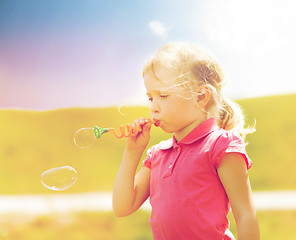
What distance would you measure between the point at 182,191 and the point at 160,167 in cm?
11

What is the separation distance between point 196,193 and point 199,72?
30cm

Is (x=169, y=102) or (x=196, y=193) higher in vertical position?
(x=169, y=102)

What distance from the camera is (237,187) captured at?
0.90 metres

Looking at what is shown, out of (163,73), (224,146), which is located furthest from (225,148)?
(163,73)

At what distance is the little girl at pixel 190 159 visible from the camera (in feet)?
2.94

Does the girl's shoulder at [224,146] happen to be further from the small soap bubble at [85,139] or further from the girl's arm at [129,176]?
the small soap bubble at [85,139]

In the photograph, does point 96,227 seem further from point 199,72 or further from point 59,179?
point 199,72

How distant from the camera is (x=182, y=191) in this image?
918mm

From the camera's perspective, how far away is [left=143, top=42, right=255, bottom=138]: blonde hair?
3.21 ft

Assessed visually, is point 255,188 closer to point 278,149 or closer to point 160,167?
point 278,149

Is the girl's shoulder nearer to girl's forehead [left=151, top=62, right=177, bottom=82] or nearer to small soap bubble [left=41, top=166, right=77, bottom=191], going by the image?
girl's forehead [left=151, top=62, right=177, bottom=82]

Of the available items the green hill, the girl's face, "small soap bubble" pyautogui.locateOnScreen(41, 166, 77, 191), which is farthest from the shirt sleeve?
the green hill

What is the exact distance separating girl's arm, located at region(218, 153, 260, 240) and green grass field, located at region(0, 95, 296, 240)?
1656 mm

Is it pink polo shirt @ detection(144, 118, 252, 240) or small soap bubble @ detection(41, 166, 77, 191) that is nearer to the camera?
pink polo shirt @ detection(144, 118, 252, 240)
